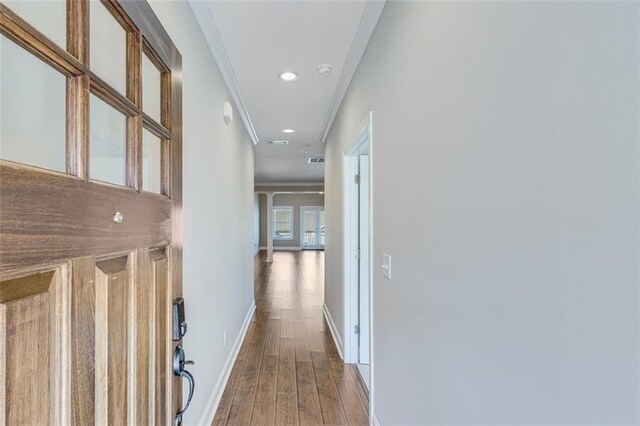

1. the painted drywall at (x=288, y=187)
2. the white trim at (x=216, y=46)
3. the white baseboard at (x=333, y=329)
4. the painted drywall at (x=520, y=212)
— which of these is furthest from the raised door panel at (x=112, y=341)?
the painted drywall at (x=288, y=187)

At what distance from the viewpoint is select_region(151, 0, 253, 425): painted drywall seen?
157 cm

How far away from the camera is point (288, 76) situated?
2.58m

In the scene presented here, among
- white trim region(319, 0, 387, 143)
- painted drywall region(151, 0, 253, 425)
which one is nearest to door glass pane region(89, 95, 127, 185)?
painted drywall region(151, 0, 253, 425)

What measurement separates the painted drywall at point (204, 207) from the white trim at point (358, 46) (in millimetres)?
972

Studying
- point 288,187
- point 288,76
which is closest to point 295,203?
point 288,187

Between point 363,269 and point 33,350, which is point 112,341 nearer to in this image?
point 33,350

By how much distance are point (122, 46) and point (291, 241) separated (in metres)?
13.4

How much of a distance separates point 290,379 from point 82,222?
2.43 m

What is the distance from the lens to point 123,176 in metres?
0.84

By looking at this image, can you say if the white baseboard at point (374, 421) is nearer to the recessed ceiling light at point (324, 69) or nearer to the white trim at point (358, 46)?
the white trim at point (358, 46)

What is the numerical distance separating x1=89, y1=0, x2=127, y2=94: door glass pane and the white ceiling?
3.45 feet

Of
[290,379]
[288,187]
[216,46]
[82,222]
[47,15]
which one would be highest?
[216,46]

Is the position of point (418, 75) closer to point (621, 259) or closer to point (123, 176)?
point (621, 259)

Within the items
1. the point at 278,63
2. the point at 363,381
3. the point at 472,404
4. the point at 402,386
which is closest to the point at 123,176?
the point at 472,404
